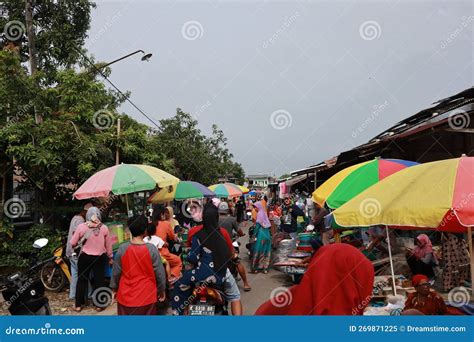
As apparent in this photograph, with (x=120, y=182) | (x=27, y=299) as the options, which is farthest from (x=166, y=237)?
(x=27, y=299)

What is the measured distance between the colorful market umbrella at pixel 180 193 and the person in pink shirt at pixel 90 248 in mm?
3463

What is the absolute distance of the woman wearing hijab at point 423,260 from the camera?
5.64 m

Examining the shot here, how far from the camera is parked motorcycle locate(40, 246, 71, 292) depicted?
6.55 metres

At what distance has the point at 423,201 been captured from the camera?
312cm

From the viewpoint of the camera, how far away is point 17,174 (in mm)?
7805

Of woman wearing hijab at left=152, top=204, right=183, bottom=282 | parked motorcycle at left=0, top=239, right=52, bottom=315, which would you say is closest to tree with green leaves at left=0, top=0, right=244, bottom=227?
woman wearing hijab at left=152, top=204, right=183, bottom=282

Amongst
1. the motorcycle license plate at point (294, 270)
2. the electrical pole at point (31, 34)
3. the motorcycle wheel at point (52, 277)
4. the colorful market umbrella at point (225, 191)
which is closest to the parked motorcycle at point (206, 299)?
the motorcycle license plate at point (294, 270)

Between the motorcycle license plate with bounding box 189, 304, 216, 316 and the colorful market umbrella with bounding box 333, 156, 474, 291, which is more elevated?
the colorful market umbrella with bounding box 333, 156, 474, 291

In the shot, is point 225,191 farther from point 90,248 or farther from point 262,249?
point 90,248

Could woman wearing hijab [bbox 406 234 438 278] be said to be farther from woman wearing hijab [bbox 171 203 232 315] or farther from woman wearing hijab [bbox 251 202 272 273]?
woman wearing hijab [bbox 171 203 232 315]

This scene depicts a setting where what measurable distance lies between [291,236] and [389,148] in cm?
347

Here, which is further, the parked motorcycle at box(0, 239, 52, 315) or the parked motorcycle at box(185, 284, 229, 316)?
the parked motorcycle at box(0, 239, 52, 315)

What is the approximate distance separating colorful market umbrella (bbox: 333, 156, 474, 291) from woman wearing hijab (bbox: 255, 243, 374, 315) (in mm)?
1073

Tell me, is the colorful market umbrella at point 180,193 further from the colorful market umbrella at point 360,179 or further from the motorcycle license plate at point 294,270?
the colorful market umbrella at point 360,179
